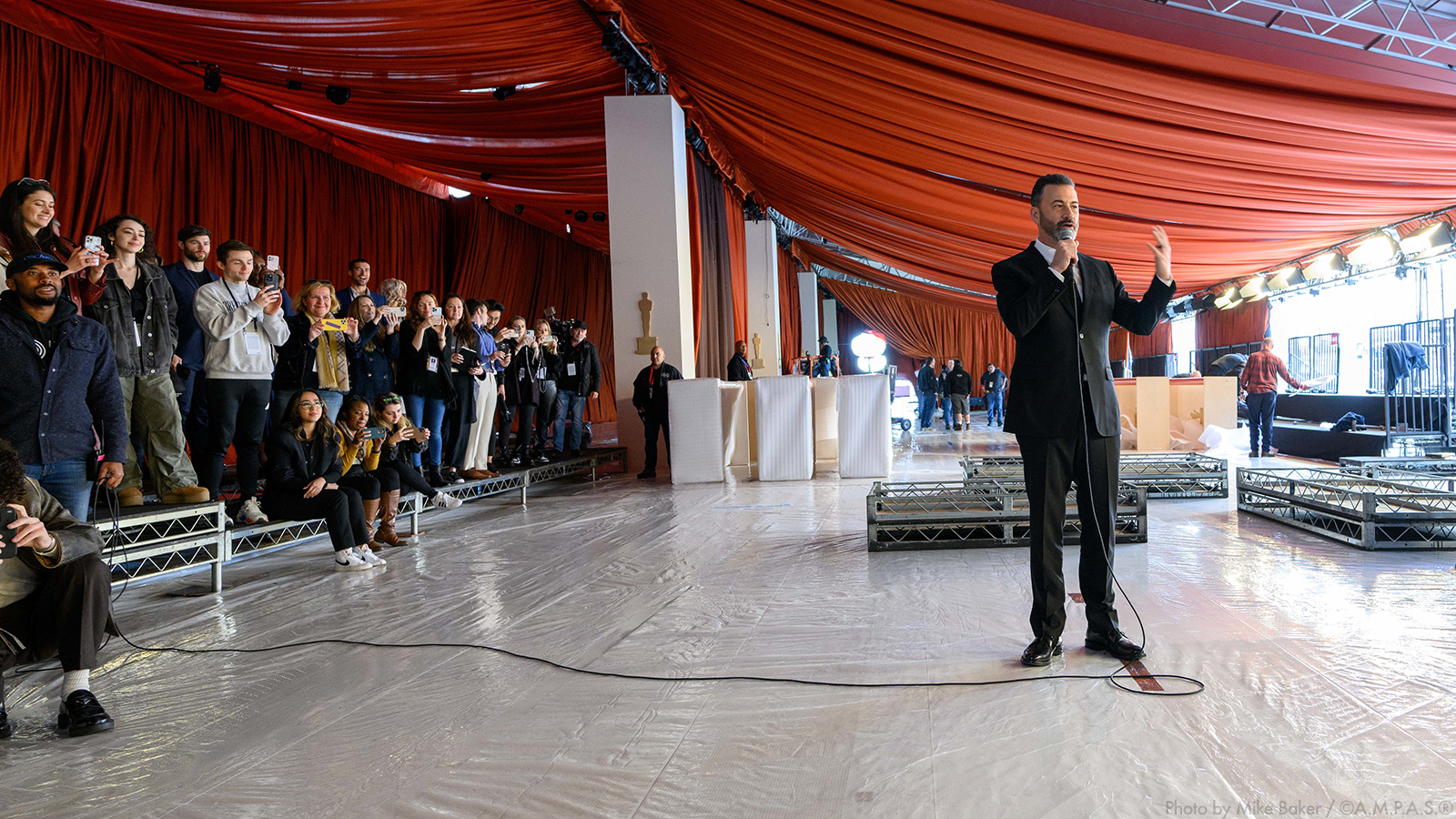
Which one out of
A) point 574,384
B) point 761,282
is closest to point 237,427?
point 574,384

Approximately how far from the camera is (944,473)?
7512 mm

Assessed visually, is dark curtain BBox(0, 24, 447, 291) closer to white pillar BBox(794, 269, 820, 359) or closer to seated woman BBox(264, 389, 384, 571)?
seated woman BBox(264, 389, 384, 571)

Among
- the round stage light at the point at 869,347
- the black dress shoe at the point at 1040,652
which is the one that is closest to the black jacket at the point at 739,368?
the black dress shoe at the point at 1040,652

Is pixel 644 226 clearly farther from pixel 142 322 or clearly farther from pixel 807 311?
pixel 807 311

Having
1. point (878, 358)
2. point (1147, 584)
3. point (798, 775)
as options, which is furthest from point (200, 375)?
point (878, 358)

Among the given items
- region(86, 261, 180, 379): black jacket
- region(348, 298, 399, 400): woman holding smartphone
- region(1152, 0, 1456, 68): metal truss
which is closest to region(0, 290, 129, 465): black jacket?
region(86, 261, 180, 379): black jacket

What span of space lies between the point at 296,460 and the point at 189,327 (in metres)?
1.03

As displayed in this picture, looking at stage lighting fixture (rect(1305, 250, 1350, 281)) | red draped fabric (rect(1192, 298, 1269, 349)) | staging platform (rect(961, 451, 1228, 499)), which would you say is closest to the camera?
staging platform (rect(961, 451, 1228, 499))

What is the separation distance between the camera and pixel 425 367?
217 inches

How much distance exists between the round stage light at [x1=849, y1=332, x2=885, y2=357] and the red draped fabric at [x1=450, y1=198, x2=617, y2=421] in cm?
1115

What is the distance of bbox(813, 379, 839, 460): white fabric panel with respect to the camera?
7656mm

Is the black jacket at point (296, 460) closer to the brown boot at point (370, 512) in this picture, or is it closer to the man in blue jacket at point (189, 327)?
the brown boot at point (370, 512)

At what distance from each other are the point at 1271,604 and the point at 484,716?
252 centimetres

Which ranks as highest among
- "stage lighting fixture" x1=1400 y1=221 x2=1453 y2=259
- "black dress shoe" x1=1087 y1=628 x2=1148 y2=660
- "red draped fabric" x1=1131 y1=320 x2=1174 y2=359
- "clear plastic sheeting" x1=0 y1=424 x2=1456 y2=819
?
"stage lighting fixture" x1=1400 y1=221 x2=1453 y2=259
